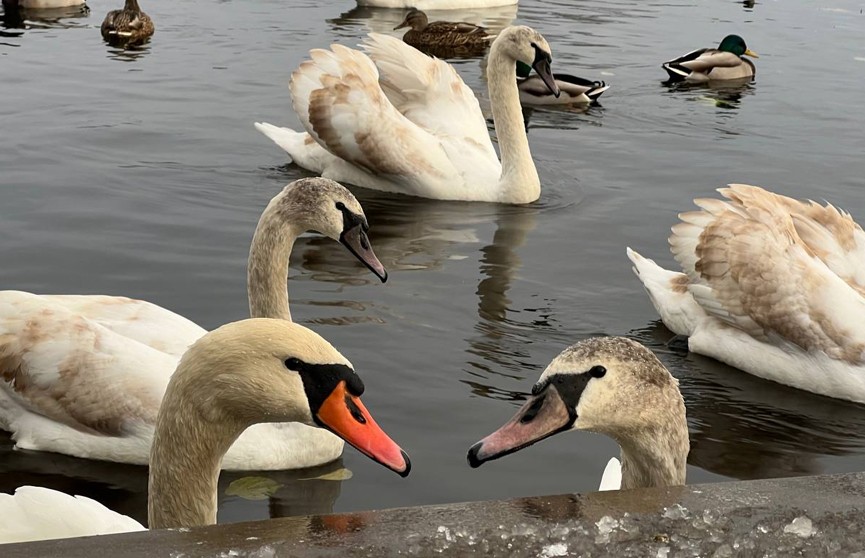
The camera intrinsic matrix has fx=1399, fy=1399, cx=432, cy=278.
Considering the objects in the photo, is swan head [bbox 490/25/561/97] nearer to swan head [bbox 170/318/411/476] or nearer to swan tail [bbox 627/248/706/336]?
swan tail [bbox 627/248/706/336]

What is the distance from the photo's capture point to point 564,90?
1548 cm

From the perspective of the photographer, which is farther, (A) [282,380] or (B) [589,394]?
(B) [589,394]

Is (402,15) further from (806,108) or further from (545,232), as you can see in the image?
(545,232)

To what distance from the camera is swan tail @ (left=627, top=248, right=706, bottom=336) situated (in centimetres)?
862

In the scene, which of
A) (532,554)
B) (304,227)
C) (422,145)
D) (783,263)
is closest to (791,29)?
(422,145)

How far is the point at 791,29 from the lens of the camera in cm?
2273

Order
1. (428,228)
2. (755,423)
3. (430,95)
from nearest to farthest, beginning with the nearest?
(755,423), (428,228), (430,95)

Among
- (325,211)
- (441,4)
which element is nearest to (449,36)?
(441,4)

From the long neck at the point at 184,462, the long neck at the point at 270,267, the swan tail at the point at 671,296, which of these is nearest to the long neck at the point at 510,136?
the swan tail at the point at 671,296

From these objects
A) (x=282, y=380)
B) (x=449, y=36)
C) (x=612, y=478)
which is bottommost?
(x=449, y=36)

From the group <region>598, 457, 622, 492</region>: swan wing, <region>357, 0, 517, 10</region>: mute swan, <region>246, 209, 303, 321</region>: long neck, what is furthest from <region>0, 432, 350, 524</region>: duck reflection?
<region>357, 0, 517, 10</region>: mute swan

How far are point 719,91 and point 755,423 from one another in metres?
10.5

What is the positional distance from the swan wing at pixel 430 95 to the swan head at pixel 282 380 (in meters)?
8.04

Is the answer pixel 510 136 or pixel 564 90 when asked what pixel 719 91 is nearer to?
pixel 564 90
